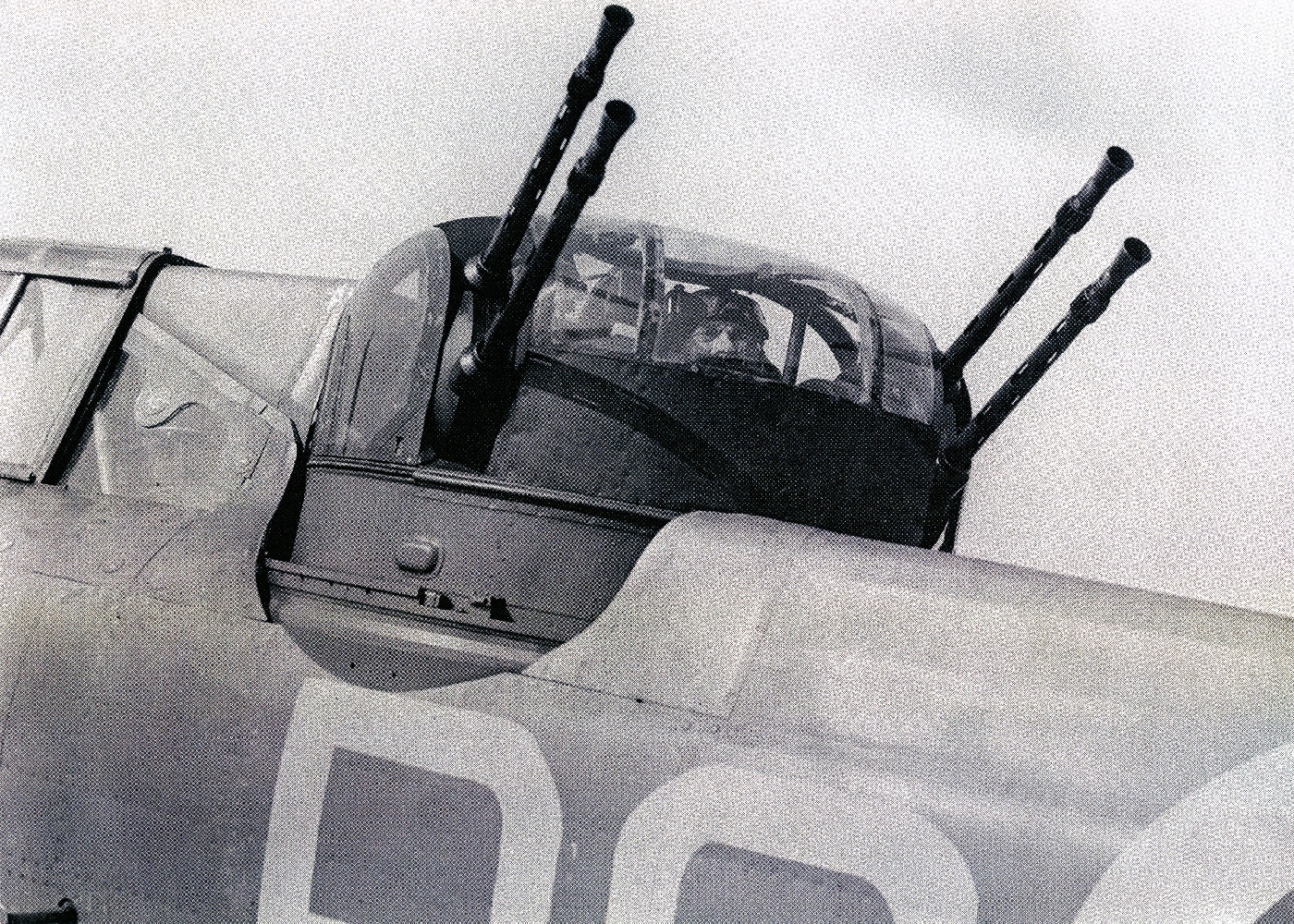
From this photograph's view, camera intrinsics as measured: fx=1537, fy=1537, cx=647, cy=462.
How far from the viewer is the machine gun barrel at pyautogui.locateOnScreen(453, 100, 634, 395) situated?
169 inches

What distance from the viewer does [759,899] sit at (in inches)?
131

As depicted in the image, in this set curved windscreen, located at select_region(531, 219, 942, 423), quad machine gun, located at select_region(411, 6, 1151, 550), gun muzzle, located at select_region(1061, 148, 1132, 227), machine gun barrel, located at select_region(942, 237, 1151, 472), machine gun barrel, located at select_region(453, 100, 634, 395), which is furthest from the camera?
machine gun barrel, located at select_region(942, 237, 1151, 472)

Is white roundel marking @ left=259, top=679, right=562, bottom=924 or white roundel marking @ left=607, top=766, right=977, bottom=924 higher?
white roundel marking @ left=607, top=766, right=977, bottom=924

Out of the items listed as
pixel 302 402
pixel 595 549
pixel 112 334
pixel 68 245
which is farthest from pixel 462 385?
pixel 68 245

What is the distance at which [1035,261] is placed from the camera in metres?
5.51

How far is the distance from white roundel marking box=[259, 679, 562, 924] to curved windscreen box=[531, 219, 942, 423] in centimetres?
142

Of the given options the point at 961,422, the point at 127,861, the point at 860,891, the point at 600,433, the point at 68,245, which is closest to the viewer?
the point at 860,891

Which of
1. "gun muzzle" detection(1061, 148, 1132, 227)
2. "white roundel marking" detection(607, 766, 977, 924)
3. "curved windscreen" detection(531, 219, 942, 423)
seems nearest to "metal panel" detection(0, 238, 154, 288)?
"curved windscreen" detection(531, 219, 942, 423)

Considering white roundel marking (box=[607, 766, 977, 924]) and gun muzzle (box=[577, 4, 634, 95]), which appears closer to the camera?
white roundel marking (box=[607, 766, 977, 924])

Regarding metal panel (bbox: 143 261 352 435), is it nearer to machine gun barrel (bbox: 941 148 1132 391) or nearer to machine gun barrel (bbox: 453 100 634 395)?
machine gun barrel (bbox: 453 100 634 395)

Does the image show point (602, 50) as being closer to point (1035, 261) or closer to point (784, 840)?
point (1035, 261)

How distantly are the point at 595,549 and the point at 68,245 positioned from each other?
3207 mm

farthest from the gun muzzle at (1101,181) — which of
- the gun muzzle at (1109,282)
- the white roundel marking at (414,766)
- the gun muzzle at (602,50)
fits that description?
the white roundel marking at (414,766)

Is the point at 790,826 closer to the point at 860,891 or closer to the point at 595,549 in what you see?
the point at 860,891
